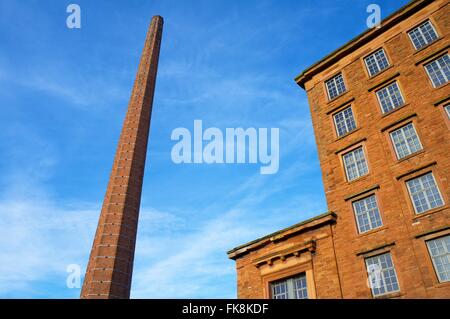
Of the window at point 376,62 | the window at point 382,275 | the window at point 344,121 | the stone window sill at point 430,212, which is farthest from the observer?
the window at point 376,62

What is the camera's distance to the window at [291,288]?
17.4 m

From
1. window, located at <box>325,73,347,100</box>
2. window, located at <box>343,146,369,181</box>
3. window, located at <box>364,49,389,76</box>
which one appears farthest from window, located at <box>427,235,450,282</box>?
window, located at <box>325,73,347,100</box>

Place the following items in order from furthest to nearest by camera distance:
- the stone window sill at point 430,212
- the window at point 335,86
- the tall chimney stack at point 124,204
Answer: the tall chimney stack at point 124,204 → the window at point 335,86 → the stone window sill at point 430,212

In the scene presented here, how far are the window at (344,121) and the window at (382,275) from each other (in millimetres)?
7937

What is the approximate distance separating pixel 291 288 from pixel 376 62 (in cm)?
1460

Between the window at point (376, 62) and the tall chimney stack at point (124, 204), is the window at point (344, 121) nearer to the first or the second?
the window at point (376, 62)

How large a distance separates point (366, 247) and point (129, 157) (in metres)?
53.1

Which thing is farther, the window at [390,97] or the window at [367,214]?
the window at [390,97]

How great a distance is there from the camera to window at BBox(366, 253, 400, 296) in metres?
15.1

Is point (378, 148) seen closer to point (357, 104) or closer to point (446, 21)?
point (357, 104)

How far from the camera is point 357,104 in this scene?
827 inches

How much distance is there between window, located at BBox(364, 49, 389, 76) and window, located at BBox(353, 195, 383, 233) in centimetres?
840

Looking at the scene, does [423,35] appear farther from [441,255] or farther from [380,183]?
[441,255]

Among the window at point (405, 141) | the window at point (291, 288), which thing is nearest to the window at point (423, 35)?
the window at point (405, 141)
